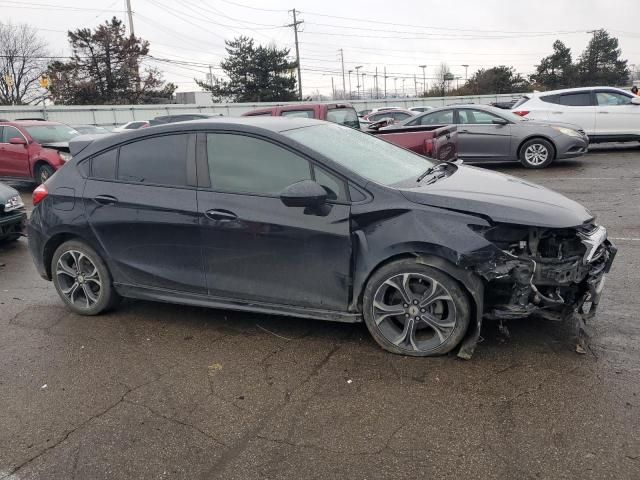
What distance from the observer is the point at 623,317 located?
4.07 meters

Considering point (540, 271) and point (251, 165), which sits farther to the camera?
point (251, 165)

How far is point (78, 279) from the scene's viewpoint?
Result: 15.3 feet

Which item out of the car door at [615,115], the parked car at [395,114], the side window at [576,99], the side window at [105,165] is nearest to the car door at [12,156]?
the side window at [105,165]

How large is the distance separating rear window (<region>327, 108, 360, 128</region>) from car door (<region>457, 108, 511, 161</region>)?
3.00 meters

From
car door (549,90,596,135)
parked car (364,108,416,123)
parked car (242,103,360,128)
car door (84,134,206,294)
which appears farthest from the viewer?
parked car (364,108,416,123)

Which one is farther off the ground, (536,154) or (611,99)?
(611,99)

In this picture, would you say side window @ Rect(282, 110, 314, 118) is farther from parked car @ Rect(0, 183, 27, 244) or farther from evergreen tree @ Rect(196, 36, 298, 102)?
evergreen tree @ Rect(196, 36, 298, 102)

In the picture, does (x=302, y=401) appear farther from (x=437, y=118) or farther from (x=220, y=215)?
(x=437, y=118)

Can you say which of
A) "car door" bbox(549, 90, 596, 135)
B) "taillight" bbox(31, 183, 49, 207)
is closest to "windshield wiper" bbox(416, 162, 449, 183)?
"taillight" bbox(31, 183, 49, 207)

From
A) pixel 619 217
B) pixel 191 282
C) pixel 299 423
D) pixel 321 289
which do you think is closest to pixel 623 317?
pixel 321 289

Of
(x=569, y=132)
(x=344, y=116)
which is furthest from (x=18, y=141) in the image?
(x=569, y=132)

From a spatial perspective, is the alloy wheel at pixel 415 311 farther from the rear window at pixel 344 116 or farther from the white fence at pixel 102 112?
the white fence at pixel 102 112

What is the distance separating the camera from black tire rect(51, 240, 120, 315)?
4.54 meters

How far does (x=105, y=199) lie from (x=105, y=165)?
0.32 m
